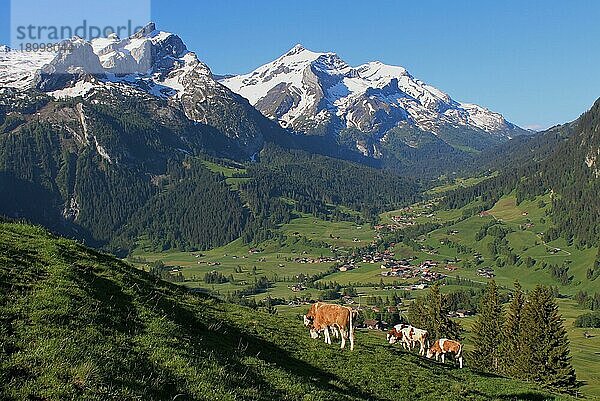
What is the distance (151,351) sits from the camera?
21.4 meters

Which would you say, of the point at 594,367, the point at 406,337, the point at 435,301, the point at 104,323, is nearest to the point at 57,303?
the point at 104,323

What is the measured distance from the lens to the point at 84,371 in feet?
56.0

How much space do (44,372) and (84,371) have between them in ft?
4.08

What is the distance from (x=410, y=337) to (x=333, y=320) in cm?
2006

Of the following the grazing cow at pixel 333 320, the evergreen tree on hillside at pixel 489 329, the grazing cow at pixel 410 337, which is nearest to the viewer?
the grazing cow at pixel 333 320

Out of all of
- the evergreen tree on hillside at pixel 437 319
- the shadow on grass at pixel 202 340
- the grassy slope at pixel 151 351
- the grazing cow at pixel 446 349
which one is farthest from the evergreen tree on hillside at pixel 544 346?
the shadow on grass at pixel 202 340

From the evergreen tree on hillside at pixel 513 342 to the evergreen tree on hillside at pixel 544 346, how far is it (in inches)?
50.9

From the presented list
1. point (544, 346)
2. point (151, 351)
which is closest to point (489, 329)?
point (544, 346)

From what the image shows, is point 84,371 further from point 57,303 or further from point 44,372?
point 57,303

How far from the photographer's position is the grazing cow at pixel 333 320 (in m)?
34.5

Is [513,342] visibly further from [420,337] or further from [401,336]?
[420,337]

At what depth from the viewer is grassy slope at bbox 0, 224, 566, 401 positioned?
57.6ft

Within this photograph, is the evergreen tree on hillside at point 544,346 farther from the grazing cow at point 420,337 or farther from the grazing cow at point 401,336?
the grazing cow at point 420,337

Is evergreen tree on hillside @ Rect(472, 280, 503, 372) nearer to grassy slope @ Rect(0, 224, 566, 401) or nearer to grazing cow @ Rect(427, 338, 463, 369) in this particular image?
grazing cow @ Rect(427, 338, 463, 369)
